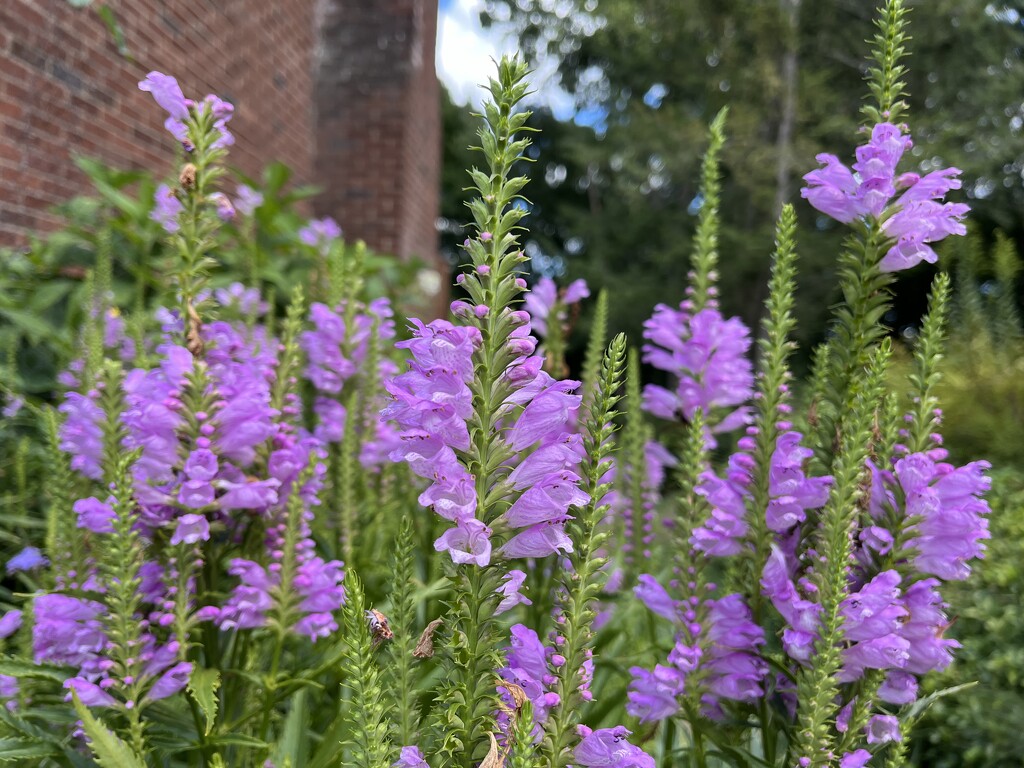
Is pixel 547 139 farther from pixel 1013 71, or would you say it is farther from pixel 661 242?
pixel 1013 71

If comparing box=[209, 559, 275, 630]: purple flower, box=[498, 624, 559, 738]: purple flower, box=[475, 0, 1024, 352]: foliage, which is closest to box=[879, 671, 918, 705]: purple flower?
box=[498, 624, 559, 738]: purple flower

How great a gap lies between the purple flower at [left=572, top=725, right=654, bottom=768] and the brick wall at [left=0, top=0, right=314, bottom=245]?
13.1 feet

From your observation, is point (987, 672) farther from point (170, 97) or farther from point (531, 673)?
point (170, 97)

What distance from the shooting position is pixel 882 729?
120cm

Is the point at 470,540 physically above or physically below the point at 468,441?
below

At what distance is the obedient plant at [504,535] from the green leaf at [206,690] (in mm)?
11

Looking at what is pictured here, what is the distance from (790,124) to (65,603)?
1564cm

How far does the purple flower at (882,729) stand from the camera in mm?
1176

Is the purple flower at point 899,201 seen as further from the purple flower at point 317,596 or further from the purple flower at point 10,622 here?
the purple flower at point 10,622

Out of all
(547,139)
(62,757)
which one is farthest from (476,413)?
(547,139)

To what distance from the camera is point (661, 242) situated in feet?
69.5

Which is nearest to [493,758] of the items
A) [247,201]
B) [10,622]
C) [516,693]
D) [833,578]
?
[516,693]

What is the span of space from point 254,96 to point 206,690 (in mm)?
7349

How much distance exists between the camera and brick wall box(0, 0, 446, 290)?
461 cm
